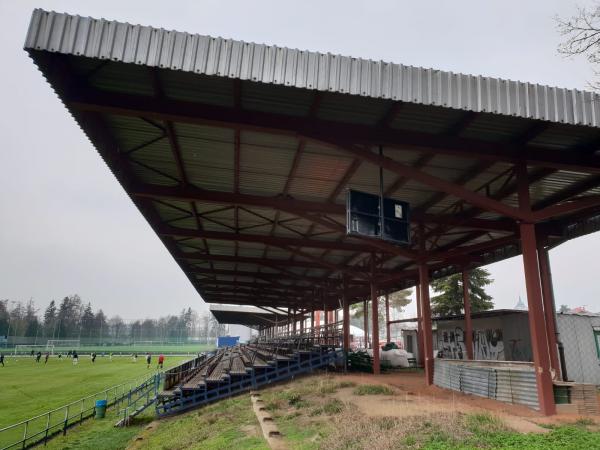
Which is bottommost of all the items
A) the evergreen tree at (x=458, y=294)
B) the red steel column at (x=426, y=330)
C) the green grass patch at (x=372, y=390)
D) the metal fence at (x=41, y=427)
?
the metal fence at (x=41, y=427)

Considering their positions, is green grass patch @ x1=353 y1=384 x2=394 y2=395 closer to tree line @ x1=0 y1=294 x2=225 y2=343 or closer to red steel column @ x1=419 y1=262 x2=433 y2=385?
red steel column @ x1=419 y1=262 x2=433 y2=385

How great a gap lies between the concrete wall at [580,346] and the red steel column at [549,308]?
1.48m

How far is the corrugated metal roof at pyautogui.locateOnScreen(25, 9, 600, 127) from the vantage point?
743cm

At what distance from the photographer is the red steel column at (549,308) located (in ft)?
55.0

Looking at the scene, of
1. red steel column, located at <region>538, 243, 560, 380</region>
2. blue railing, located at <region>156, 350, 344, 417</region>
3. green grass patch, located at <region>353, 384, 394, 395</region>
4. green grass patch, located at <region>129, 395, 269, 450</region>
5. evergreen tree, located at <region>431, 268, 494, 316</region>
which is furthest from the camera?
evergreen tree, located at <region>431, 268, 494, 316</region>

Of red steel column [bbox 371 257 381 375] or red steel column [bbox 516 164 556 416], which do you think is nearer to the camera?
red steel column [bbox 516 164 556 416]

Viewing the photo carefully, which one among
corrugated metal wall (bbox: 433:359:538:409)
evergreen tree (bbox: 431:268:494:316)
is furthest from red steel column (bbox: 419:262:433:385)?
evergreen tree (bbox: 431:268:494:316)

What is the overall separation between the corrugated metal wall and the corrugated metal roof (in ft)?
20.7

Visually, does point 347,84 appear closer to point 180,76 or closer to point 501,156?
point 180,76

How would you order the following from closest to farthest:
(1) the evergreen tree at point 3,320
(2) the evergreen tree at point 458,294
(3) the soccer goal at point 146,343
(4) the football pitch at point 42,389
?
1. (4) the football pitch at point 42,389
2. (2) the evergreen tree at point 458,294
3. (1) the evergreen tree at point 3,320
4. (3) the soccer goal at point 146,343

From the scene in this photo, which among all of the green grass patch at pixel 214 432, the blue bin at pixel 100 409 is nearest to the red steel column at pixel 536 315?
the green grass patch at pixel 214 432

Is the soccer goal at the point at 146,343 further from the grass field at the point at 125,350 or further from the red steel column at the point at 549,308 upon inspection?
the red steel column at the point at 549,308

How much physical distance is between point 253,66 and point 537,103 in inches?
218

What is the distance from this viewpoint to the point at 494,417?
886 cm
